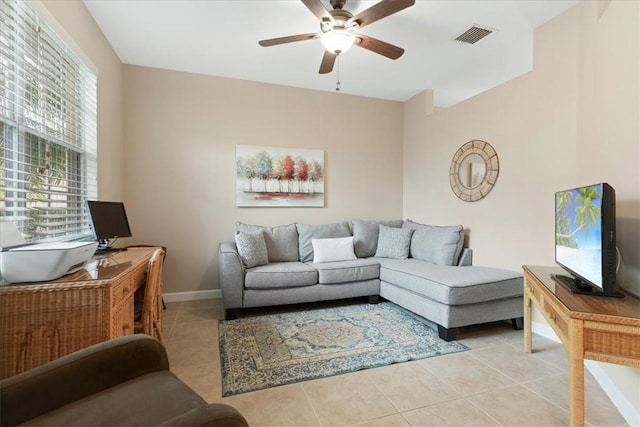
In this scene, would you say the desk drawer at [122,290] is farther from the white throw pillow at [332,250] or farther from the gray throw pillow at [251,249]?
the white throw pillow at [332,250]

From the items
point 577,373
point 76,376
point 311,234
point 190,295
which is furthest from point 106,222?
point 577,373

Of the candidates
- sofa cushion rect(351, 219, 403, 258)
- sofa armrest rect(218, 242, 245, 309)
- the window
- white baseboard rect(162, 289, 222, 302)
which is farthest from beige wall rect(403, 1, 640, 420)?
the window

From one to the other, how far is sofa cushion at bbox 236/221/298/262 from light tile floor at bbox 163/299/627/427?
4.66 ft

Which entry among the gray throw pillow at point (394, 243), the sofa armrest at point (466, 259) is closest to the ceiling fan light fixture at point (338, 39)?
the gray throw pillow at point (394, 243)

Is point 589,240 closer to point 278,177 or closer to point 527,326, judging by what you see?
point 527,326

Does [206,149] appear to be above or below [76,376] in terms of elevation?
above

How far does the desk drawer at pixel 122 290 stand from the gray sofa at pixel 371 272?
127 centimetres

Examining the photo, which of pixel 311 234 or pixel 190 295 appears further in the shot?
pixel 311 234

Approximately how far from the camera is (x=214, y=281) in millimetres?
3865

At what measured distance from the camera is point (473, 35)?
286 centimetres

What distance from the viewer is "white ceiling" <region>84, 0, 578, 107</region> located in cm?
249

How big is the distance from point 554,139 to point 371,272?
7.07 ft

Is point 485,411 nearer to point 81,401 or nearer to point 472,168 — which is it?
point 81,401

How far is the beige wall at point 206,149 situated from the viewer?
3600 millimetres
